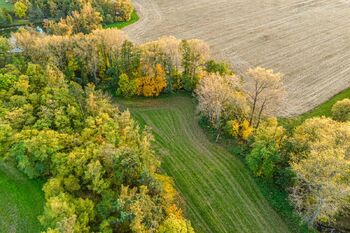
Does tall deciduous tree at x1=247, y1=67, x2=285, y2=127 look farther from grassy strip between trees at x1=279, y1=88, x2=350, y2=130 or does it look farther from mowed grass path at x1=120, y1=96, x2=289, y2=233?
mowed grass path at x1=120, y1=96, x2=289, y2=233

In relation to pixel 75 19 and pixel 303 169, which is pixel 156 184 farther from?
pixel 75 19

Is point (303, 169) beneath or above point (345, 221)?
above

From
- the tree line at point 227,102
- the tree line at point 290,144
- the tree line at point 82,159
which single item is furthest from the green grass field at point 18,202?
the tree line at point 290,144

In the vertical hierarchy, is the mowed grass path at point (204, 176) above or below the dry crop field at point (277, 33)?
below

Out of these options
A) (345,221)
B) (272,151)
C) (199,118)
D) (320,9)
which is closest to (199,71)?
(199,118)

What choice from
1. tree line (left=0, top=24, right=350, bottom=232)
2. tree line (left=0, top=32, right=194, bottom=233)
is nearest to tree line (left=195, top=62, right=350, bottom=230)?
tree line (left=0, top=24, right=350, bottom=232)

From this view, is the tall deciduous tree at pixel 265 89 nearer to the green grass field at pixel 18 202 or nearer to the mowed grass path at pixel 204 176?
the mowed grass path at pixel 204 176
